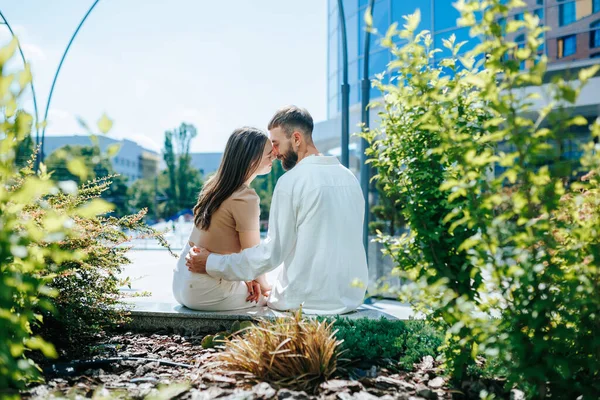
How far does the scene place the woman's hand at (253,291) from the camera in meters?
4.37

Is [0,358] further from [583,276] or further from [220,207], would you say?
[220,207]

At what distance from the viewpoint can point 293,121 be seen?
4555 millimetres

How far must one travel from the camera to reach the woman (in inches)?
164

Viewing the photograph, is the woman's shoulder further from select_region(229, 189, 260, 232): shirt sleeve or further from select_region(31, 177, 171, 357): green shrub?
select_region(31, 177, 171, 357): green shrub

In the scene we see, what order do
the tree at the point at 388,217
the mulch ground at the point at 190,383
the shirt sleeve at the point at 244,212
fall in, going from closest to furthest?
the mulch ground at the point at 190,383
the shirt sleeve at the point at 244,212
the tree at the point at 388,217

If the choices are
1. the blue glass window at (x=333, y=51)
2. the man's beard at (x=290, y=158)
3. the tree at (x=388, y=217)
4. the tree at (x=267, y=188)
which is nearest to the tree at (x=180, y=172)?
the tree at (x=267, y=188)

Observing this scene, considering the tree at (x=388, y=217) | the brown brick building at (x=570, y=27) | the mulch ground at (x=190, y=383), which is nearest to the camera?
the mulch ground at (x=190, y=383)

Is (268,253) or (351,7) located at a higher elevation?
(351,7)

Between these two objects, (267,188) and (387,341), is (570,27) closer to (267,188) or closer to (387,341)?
(387,341)

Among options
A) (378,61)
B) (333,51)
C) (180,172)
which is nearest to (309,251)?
(378,61)

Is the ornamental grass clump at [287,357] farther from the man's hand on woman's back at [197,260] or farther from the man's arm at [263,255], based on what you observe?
the man's hand on woman's back at [197,260]

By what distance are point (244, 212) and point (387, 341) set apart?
156 cm

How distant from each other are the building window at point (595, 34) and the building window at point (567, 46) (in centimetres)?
52

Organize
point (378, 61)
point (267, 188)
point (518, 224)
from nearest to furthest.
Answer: point (518, 224)
point (378, 61)
point (267, 188)
